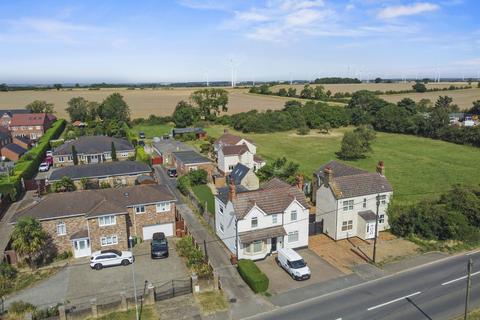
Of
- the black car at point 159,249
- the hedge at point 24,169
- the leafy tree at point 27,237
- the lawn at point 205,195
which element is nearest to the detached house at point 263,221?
the black car at point 159,249

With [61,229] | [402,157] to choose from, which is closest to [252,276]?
[61,229]

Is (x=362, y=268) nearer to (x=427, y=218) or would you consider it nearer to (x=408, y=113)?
(x=427, y=218)

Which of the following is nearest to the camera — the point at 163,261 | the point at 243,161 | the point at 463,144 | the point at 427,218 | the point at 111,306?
the point at 111,306

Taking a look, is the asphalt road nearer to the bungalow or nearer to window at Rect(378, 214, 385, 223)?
window at Rect(378, 214, 385, 223)

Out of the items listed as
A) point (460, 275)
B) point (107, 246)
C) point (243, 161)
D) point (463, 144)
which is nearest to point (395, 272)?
point (460, 275)

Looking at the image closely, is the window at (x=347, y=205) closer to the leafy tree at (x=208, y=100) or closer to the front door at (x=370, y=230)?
the front door at (x=370, y=230)
